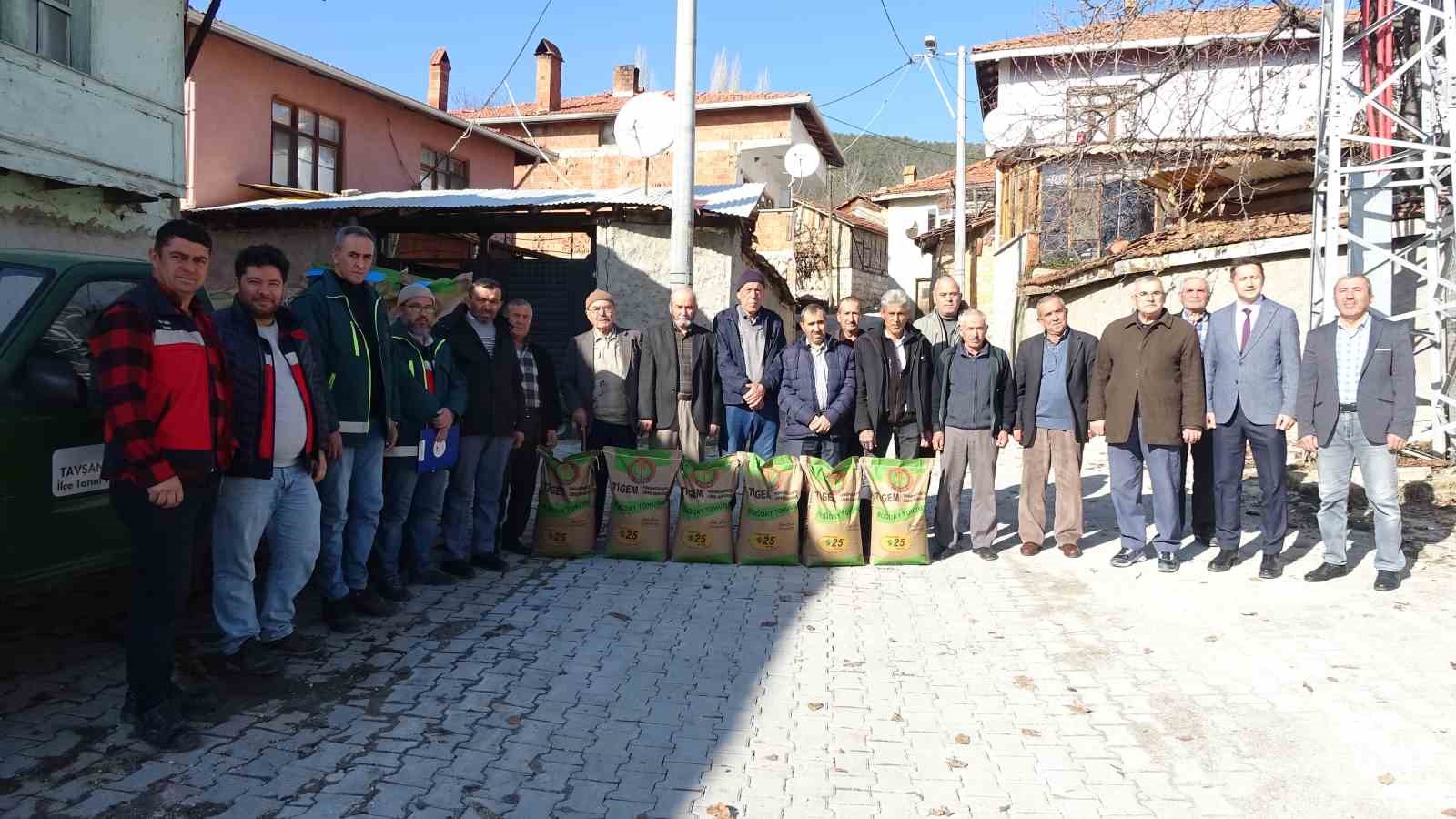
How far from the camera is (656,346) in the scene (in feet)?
22.5

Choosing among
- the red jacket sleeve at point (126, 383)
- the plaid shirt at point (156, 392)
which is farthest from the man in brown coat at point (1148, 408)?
the red jacket sleeve at point (126, 383)

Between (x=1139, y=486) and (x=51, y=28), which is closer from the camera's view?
(x=1139, y=486)

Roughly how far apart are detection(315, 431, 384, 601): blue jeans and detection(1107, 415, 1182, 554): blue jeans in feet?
15.5

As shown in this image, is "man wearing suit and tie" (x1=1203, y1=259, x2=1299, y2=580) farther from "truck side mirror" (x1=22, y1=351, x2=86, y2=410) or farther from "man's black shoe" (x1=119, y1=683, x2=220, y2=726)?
"truck side mirror" (x1=22, y1=351, x2=86, y2=410)

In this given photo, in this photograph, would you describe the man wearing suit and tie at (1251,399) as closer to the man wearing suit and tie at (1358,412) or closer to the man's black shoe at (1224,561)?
the man's black shoe at (1224,561)

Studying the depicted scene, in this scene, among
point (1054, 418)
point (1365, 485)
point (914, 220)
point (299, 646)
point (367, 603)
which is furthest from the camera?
point (914, 220)

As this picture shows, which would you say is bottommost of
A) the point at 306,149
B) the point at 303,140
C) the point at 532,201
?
the point at 532,201

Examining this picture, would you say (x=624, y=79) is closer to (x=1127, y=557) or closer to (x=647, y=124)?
(x=647, y=124)

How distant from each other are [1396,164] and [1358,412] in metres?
5.75

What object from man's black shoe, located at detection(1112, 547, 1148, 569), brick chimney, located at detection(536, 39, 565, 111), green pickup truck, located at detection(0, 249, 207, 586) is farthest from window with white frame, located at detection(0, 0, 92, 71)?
brick chimney, located at detection(536, 39, 565, 111)

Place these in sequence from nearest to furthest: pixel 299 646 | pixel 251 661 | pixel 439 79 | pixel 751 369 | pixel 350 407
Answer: pixel 251 661
pixel 299 646
pixel 350 407
pixel 751 369
pixel 439 79

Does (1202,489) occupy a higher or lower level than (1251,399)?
lower

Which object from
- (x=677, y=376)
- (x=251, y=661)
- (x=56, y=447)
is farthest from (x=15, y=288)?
(x=677, y=376)

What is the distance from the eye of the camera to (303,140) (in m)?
17.6
